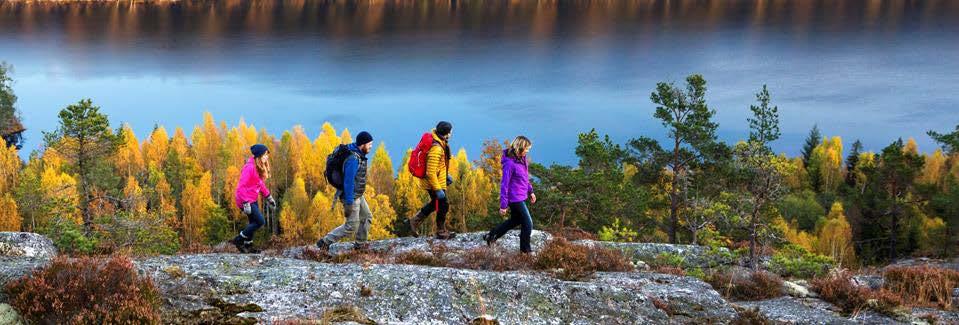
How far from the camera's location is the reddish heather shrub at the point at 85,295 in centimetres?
881

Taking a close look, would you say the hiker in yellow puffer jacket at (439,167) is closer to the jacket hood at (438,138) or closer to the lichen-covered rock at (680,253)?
the jacket hood at (438,138)

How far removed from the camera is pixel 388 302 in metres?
10.6

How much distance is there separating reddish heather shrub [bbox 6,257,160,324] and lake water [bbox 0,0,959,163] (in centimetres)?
11045

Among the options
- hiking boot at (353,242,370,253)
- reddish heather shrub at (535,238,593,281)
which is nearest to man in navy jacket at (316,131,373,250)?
hiking boot at (353,242,370,253)

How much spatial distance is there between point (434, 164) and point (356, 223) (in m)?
1.93

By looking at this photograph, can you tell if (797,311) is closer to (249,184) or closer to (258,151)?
(258,151)

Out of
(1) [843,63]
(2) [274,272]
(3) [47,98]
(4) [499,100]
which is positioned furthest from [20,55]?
(2) [274,272]

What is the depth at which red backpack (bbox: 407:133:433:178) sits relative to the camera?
1459 centimetres

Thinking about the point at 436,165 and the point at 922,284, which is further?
the point at 436,165

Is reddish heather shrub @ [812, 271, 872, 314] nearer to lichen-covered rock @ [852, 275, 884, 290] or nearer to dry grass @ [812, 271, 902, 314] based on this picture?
dry grass @ [812, 271, 902, 314]

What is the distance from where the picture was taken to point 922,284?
1280cm

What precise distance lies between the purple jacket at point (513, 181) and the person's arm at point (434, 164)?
1465 millimetres

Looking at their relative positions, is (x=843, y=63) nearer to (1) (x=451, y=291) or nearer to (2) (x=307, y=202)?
(2) (x=307, y=202)

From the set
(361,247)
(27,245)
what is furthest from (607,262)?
(27,245)
